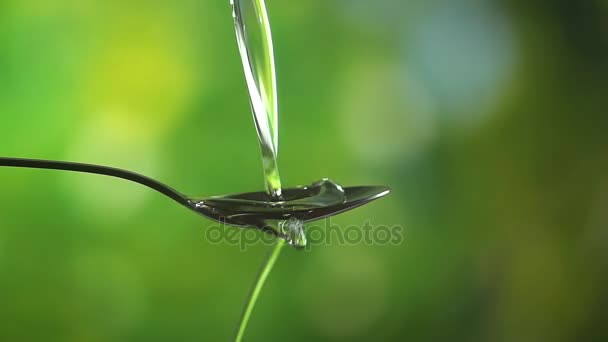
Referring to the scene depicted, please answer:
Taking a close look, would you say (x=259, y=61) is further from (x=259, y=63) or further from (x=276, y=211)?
(x=276, y=211)

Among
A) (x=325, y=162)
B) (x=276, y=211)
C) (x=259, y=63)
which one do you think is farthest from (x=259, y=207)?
(x=325, y=162)

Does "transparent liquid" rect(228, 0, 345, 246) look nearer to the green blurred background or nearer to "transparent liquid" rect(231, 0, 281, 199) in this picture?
"transparent liquid" rect(231, 0, 281, 199)

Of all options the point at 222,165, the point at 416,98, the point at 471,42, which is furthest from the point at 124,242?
the point at 471,42

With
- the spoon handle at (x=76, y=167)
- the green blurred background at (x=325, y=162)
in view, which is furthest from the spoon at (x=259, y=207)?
the green blurred background at (x=325, y=162)

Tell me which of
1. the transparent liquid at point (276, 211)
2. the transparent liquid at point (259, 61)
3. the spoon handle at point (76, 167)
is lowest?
the transparent liquid at point (276, 211)

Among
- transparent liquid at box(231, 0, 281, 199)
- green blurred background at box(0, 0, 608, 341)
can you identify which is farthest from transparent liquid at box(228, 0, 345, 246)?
green blurred background at box(0, 0, 608, 341)

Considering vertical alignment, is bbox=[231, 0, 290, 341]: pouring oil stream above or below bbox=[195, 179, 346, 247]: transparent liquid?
above

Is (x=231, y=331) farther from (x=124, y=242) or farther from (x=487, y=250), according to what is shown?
(x=487, y=250)

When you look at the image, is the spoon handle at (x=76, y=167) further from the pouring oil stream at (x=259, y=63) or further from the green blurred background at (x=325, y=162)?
the green blurred background at (x=325, y=162)
